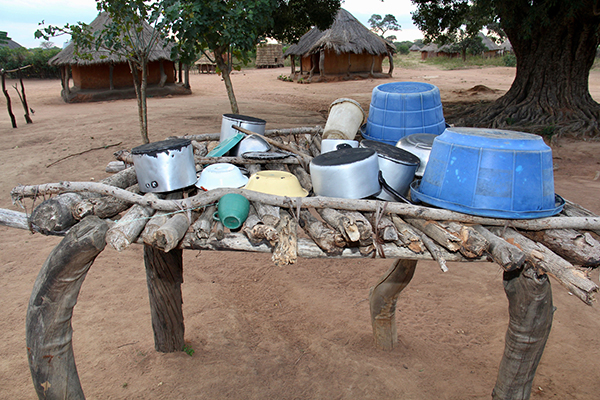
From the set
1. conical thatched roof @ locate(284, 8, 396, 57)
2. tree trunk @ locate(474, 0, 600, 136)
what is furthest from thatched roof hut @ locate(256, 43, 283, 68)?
tree trunk @ locate(474, 0, 600, 136)

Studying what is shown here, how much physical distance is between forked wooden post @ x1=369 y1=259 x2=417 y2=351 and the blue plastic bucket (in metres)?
1.04

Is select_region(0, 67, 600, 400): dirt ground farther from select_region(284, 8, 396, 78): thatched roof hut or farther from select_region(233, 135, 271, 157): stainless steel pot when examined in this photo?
select_region(284, 8, 396, 78): thatched roof hut

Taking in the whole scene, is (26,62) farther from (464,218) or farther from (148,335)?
(464,218)

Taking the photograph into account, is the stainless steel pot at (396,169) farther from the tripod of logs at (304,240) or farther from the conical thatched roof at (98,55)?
the conical thatched roof at (98,55)

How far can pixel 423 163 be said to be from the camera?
8.63ft

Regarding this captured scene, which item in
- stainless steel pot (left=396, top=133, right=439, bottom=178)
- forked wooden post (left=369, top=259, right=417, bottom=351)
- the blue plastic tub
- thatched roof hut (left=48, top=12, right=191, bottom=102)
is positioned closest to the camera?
the blue plastic tub

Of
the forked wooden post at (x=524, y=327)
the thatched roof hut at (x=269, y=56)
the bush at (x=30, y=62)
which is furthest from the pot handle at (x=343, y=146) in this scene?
the thatched roof hut at (x=269, y=56)

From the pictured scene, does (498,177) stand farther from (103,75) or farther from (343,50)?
(343,50)

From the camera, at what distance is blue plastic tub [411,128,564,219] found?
1.84 metres

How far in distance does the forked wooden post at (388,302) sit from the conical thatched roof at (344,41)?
59.3 ft

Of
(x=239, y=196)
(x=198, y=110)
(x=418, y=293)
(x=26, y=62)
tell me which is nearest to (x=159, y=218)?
(x=239, y=196)

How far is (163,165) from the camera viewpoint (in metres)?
2.30

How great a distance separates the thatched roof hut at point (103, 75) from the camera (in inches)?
589

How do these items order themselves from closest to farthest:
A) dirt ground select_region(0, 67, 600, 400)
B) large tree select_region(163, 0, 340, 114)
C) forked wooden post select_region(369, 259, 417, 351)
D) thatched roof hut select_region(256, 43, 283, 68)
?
dirt ground select_region(0, 67, 600, 400) < forked wooden post select_region(369, 259, 417, 351) < large tree select_region(163, 0, 340, 114) < thatched roof hut select_region(256, 43, 283, 68)
